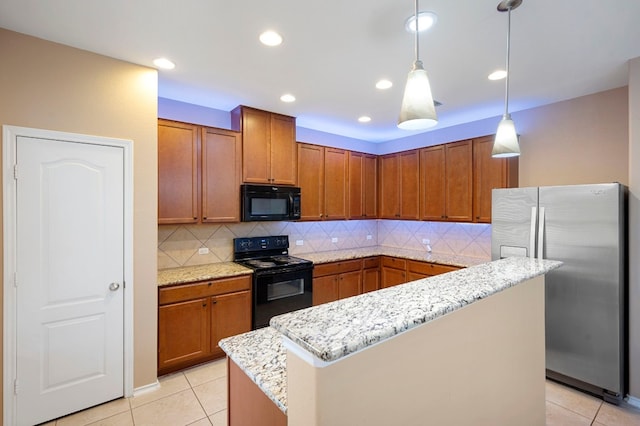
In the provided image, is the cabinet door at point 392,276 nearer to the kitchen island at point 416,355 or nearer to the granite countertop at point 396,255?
the granite countertop at point 396,255

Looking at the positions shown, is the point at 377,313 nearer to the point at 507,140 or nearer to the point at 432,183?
the point at 507,140

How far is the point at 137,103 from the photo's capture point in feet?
8.29

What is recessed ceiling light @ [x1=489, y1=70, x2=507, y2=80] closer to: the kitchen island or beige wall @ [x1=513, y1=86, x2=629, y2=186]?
beige wall @ [x1=513, y1=86, x2=629, y2=186]

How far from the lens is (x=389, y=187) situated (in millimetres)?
4816

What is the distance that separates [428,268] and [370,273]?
0.88 m

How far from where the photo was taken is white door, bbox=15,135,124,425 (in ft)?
7.00

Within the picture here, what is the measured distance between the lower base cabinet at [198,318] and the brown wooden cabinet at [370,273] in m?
1.84

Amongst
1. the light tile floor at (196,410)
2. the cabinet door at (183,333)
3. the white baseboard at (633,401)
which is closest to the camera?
the light tile floor at (196,410)

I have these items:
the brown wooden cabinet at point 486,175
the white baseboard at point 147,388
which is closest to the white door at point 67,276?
the white baseboard at point 147,388

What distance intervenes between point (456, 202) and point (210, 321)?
3.27 m

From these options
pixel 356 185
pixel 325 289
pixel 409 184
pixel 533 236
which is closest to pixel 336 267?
pixel 325 289

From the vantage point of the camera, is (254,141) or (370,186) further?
(370,186)

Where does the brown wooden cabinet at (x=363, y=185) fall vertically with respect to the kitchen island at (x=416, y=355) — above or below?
above

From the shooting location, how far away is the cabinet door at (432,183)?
13.4ft
